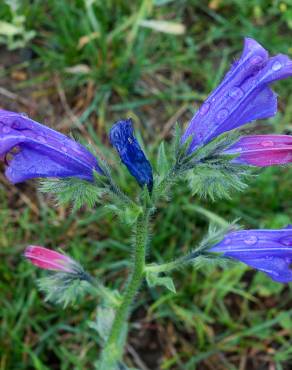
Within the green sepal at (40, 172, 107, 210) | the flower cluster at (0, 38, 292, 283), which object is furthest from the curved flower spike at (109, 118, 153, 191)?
the green sepal at (40, 172, 107, 210)

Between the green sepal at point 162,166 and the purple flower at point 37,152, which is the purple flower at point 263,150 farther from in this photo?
the purple flower at point 37,152

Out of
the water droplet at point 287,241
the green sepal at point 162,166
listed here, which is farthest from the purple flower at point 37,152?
the water droplet at point 287,241

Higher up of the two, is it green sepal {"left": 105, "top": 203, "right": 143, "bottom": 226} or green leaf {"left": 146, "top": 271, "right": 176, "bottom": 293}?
green sepal {"left": 105, "top": 203, "right": 143, "bottom": 226}

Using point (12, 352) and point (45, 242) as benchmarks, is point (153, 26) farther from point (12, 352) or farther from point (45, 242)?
point (12, 352)

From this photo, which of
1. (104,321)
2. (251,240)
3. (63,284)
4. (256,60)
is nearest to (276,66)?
(256,60)

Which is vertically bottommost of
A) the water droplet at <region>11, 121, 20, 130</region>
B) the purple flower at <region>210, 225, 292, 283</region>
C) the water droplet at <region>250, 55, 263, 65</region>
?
the purple flower at <region>210, 225, 292, 283</region>

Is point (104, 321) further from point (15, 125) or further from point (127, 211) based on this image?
point (15, 125)

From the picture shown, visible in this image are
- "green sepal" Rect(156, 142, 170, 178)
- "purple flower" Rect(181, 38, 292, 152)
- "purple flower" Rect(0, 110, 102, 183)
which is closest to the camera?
"purple flower" Rect(0, 110, 102, 183)

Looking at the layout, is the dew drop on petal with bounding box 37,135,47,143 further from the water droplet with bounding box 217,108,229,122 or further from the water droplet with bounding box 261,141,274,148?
the water droplet with bounding box 261,141,274,148
